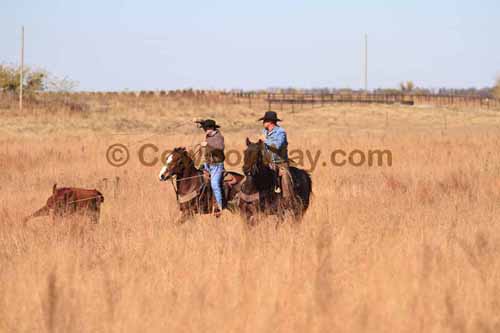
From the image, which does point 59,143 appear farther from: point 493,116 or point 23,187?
point 493,116

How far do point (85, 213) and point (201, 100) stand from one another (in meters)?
48.7

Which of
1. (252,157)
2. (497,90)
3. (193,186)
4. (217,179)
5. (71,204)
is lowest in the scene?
(71,204)

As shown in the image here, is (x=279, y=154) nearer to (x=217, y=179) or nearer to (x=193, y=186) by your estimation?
(x=217, y=179)

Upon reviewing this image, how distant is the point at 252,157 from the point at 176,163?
77.2 inches

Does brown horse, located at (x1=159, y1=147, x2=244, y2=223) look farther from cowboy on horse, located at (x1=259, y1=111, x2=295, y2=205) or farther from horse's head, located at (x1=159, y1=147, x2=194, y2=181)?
cowboy on horse, located at (x1=259, y1=111, x2=295, y2=205)

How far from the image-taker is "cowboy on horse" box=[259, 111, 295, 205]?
11.2 m

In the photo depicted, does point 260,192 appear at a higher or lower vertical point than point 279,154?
lower

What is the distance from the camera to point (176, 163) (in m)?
12.1

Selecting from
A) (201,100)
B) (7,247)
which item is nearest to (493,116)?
(201,100)

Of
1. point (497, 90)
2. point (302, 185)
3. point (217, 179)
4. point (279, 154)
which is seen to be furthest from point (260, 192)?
point (497, 90)

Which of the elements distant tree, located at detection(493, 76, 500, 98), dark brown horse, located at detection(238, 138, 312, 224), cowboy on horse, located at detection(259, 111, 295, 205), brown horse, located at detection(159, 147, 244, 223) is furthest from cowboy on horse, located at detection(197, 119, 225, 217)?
distant tree, located at detection(493, 76, 500, 98)

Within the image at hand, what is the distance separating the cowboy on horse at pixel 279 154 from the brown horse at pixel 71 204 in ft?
8.65

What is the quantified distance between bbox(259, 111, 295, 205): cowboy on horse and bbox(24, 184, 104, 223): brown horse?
2.64m

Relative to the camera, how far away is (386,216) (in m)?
11.2
